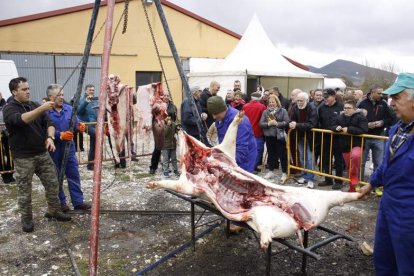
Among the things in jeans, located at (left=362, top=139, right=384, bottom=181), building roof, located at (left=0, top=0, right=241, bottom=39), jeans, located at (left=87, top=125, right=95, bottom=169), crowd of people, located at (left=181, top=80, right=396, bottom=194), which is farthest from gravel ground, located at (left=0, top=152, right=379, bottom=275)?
building roof, located at (left=0, top=0, right=241, bottom=39)

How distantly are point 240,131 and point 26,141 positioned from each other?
284cm

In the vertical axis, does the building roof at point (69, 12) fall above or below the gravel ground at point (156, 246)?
above

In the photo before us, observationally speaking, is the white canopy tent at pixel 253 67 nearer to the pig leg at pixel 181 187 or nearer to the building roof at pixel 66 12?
the building roof at pixel 66 12

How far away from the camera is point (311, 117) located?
21.9ft

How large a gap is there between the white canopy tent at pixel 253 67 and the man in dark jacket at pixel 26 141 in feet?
31.5

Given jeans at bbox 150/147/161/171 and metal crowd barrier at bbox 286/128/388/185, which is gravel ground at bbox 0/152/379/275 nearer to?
metal crowd barrier at bbox 286/128/388/185

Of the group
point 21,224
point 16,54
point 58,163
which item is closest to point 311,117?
point 58,163

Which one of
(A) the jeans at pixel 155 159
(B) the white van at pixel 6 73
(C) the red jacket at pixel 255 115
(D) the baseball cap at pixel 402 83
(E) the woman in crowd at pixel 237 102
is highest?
(B) the white van at pixel 6 73

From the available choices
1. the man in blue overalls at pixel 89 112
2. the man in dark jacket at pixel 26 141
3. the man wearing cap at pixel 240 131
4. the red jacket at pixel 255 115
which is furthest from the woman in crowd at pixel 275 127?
the man in dark jacket at pixel 26 141

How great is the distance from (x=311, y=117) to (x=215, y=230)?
10.2ft

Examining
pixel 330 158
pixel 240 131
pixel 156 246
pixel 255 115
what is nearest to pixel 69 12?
pixel 255 115

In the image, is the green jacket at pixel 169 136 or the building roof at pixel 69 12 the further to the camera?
the building roof at pixel 69 12

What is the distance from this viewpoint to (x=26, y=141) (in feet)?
15.3

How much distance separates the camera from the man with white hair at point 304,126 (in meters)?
6.66
